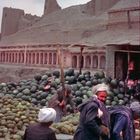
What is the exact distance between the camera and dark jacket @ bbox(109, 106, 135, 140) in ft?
17.1

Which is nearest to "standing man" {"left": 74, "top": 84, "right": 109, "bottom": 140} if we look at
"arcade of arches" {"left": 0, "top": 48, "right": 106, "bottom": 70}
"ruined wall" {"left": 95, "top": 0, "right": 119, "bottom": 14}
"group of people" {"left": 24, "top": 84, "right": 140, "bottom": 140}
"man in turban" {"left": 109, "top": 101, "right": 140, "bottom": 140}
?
"group of people" {"left": 24, "top": 84, "right": 140, "bottom": 140}

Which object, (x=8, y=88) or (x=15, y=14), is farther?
(x=15, y=14)

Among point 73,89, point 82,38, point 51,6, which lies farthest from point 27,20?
point 73,89

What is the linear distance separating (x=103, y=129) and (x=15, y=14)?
192 feet

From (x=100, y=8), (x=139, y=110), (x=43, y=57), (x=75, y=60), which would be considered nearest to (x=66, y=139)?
(x=139, y=110)

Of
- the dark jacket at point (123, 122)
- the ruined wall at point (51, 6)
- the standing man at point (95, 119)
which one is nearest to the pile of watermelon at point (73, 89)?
the dark jacket at point (123, 122)

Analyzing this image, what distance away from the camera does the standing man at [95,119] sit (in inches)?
200

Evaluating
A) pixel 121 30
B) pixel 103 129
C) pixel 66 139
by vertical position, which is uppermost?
pixel 121 30

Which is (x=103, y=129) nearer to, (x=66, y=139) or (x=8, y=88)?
(x=66, y=139)

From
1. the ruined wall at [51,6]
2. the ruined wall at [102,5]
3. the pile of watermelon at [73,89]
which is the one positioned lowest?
the pile of watermelon at [73,89]

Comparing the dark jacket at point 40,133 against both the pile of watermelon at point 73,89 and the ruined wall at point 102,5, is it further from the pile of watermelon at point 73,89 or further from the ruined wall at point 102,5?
the ruined wall at point 102,5

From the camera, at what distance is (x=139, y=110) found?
525cm

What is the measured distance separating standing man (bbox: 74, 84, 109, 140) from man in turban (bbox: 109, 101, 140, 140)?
0.40 feet

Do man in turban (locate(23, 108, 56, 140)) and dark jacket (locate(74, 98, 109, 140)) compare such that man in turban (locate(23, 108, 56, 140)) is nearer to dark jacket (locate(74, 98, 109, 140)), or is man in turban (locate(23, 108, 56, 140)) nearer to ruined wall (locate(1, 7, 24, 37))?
dark jacket (locate(74, 98, 109, 140))
